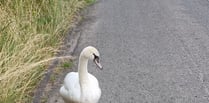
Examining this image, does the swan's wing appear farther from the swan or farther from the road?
the road

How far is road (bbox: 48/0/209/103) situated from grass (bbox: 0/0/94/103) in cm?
65

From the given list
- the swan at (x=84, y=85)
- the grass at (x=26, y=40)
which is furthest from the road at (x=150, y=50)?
the swan at (x=84, y=85)

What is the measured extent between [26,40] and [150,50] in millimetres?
2538

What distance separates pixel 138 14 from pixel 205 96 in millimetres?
5828

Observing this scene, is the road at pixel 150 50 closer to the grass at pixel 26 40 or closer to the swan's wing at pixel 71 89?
the grass at pixel 26 40

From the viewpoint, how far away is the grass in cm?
520

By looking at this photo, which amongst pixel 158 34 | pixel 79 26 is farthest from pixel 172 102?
pixel 79 26

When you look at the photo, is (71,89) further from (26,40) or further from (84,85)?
(26,40)

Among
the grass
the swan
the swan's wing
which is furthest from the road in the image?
the swan

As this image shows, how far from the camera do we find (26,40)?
6531 millimetres

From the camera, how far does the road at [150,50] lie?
624cm

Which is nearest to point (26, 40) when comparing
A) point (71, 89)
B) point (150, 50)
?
point (71, 89)

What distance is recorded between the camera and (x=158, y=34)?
9.59m

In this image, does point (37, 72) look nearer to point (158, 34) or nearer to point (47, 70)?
point (47, 70)
